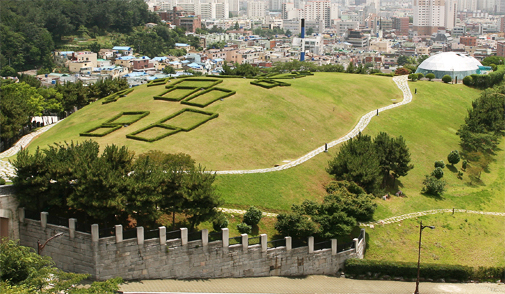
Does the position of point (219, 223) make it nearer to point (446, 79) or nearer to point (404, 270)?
point (404, 270)

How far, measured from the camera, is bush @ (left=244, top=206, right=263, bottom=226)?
3897 centimetres

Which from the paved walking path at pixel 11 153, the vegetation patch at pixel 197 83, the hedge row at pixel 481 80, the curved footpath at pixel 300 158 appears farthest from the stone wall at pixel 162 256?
the hedge row at pixel 481 80

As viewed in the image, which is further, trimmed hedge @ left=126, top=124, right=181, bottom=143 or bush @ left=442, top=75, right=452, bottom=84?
bush @ left=442, top=75, right=452, bottom=84

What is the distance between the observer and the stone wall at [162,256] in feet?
112

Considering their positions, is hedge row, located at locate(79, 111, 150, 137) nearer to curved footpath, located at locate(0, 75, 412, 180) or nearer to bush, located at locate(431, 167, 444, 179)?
curved footpath, located at locate(0, 75, 412, 180)

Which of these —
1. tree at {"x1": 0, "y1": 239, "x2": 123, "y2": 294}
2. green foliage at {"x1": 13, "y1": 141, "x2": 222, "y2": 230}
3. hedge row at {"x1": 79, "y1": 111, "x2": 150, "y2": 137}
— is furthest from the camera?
hedge row at {"x1": 79, "y1": 111, "x2": 150, "y2": 137}

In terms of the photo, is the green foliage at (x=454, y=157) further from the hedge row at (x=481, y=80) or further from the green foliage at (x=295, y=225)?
the hedge row at (x=481, y=80)

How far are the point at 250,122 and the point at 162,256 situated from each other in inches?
961

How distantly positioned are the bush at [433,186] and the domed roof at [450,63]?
54761 millimetres

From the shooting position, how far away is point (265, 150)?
52.0 m

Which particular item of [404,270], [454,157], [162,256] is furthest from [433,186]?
[162,256]

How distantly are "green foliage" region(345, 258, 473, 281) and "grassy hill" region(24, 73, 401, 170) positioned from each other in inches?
537

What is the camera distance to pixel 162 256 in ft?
115

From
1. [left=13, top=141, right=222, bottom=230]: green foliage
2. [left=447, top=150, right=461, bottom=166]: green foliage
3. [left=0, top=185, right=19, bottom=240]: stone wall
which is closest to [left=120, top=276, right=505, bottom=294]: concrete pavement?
[left=13, top=141, right=222, bottom=230]: green foliage
